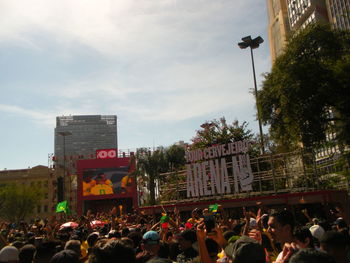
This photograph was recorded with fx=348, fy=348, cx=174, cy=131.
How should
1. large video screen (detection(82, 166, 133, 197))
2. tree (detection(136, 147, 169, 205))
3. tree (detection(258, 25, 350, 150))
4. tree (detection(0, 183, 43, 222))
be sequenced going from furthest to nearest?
tree (detection(0, 183, 43, 222)) → large video screen (detection(82, 166, 133, 197)) → tree (detection(136, 147, 169, 205)) → tree (detection(258, 25, 350, 150))

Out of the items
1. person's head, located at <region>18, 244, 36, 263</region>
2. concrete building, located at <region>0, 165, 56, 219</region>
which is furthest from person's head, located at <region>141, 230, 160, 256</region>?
concrete building, located at <region>0, 165, 56, 219</region>

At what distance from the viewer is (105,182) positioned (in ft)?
180

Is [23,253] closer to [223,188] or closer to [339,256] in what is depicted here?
[339,256]

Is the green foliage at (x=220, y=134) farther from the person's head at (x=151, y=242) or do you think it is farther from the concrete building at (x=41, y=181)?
the concrete building at (x=41, y=181)

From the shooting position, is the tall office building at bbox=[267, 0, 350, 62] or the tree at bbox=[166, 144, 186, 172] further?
the tall office building at bbox=[267, 0, 350, 62]

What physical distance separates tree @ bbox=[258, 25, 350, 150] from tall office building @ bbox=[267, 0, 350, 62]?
3674 cm

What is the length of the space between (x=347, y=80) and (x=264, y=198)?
7330mm

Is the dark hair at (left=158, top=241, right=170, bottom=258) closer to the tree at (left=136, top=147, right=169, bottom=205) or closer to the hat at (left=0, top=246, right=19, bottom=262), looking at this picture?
the hat at (left=0, top=246, right=19, bottom=262)

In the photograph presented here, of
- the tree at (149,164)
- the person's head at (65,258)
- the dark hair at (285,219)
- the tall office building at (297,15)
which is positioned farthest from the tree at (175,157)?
the person's head at (65,258)

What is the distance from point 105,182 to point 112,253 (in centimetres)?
5343

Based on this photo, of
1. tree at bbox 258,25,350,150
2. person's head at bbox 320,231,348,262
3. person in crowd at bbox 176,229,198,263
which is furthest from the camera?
tree at bbox 258,25,350,150

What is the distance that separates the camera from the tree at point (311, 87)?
53.2 feet

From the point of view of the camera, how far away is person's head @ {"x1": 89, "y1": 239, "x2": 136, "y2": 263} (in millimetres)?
2873

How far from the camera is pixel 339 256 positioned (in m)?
3.82
